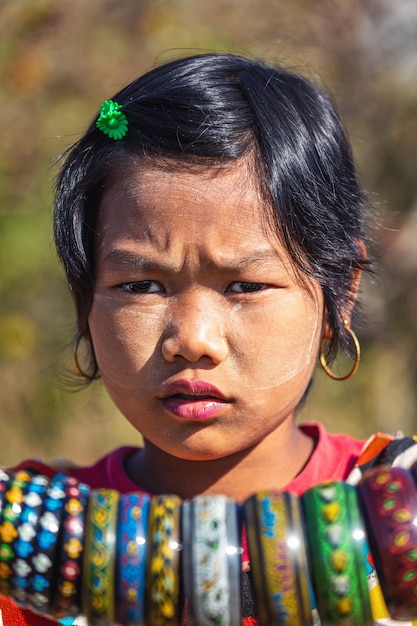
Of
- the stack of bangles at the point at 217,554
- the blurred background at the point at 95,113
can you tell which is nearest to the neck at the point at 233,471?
the stack of bangles at the point at 217,554

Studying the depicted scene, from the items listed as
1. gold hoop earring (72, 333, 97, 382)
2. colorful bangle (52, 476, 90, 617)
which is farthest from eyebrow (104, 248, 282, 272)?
colorful bangle (52, 476, 90, 617)

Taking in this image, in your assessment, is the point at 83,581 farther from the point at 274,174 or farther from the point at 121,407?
the point at 274,174

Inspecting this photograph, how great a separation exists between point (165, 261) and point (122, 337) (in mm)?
205

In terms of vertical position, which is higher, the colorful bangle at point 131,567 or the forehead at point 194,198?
the forehead at point 194,198

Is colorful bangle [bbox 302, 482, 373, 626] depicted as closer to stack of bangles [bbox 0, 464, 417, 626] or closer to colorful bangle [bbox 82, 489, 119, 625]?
stack of bangles [bbox 0, 464, 417, 626]

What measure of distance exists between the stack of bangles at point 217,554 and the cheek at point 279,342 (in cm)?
50

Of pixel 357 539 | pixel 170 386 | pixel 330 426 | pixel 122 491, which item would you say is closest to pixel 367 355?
pixel 330 426

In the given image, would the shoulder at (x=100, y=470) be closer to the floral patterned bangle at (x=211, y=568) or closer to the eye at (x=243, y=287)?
the eye at (x=243, y=287)

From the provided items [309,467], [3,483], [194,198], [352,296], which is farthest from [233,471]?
[3,483]

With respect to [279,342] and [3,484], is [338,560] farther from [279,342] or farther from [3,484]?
[279,342]

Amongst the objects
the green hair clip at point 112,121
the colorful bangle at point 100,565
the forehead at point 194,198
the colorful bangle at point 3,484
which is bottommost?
the colorful bangle at point 100,565

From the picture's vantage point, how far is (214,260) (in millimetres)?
1794

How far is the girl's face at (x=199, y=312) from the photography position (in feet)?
5.92

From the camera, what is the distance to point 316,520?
1.34 meters
